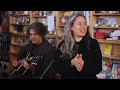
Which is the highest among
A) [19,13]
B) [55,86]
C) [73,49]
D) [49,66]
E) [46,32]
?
[19,13]

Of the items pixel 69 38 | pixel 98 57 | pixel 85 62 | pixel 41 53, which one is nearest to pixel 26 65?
pixel 41 53

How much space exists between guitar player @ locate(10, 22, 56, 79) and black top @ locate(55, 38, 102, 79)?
13cm

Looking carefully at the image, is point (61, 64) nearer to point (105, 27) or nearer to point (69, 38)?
point (69, 38)

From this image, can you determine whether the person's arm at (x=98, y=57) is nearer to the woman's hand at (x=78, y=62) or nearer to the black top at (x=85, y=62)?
the black top at (x=85, y=62)

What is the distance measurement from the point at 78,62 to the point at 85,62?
0.09m

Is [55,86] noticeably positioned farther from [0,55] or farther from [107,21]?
[107,21]

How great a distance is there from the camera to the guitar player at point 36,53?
335cm

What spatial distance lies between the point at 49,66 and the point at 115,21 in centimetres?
105

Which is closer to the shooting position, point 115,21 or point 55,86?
point 115,21

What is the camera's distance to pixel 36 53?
3.37 m

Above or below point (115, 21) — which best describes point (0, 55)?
below

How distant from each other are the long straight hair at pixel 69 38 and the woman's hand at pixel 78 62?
0.08 meters
